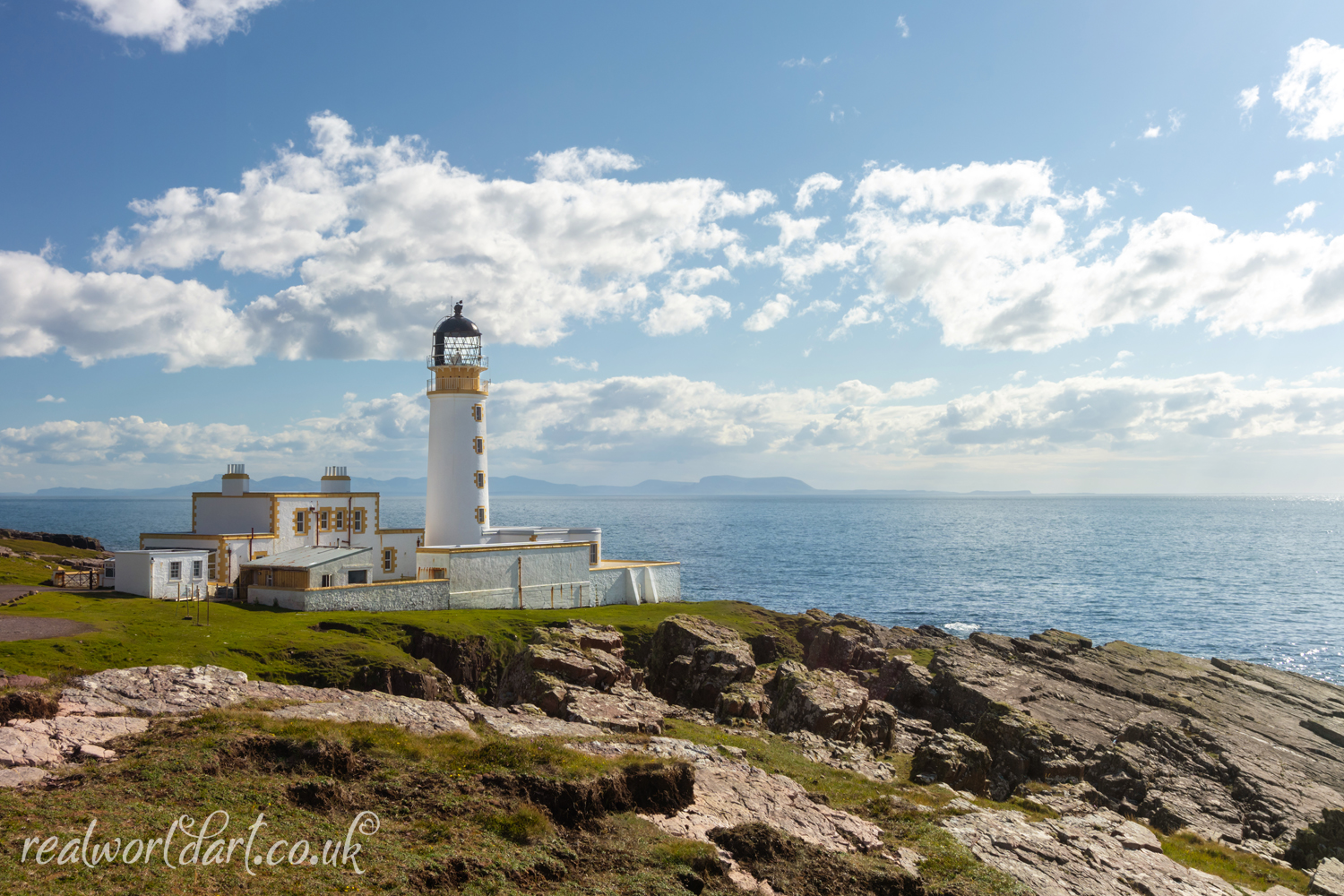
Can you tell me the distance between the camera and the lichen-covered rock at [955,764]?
78.9 ft

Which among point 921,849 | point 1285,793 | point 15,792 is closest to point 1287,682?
point 1285,793

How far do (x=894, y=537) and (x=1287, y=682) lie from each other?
384 ft

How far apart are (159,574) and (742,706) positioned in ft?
90.8

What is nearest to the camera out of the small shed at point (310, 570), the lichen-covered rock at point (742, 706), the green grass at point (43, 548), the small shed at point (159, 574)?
the lichen-covered rock at point (742, 706)

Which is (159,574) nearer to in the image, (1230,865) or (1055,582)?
(1230,865)

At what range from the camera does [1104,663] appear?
4088 cm

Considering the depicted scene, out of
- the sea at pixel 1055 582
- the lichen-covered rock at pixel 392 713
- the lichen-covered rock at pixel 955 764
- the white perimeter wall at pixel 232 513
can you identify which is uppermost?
the white perimeter wall at pixel 232 513

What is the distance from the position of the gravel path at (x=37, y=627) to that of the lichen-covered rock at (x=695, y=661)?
840 inches

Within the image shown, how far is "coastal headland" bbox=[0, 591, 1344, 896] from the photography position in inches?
516

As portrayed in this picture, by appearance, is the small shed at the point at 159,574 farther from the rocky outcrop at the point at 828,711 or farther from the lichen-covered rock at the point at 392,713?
the rocky outcrop at the point at 828,711

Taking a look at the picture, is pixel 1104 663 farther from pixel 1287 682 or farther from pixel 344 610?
pixel 344 610

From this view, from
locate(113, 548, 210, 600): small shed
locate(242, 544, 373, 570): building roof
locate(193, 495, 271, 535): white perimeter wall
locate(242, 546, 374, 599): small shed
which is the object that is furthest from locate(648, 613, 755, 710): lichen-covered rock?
locate(193, 495, 271, 535): white perimeter wall

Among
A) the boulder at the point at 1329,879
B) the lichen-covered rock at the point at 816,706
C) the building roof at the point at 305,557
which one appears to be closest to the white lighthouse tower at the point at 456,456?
the building roof at the point at 305,557

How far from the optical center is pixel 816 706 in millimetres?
26891
